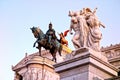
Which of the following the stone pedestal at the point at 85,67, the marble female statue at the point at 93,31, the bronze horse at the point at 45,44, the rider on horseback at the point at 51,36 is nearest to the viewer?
the stone pedestal at the point at 85,67

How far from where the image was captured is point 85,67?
10742 millimetres

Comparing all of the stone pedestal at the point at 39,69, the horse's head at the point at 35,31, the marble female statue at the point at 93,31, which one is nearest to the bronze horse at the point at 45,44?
the horse's head at the point at 35,31

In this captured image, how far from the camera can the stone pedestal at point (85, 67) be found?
10664 millimetres

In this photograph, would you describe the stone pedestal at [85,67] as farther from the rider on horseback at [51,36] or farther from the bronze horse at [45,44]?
the bronze horse at [45,44]

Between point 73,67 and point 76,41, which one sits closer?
point 73,67

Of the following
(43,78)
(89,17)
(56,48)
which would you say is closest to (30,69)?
(43,78)

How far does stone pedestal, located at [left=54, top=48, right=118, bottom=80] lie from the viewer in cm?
1066

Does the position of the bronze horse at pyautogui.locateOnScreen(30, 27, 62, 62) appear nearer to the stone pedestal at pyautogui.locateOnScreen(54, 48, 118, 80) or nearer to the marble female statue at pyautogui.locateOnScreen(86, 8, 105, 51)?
the marble female statue at pyautogui.locateOnScreen(86, 8, 105, 51)

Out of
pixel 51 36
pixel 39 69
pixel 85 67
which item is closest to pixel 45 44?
pixel 51 36

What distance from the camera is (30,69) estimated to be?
3422cm

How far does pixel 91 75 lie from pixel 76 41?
167cm

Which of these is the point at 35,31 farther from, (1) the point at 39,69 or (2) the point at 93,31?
(2) the point at 93,31

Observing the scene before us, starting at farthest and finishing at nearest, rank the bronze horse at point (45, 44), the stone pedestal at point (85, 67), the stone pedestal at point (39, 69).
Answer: the stone pedestal at point (39, 69) → the bronze horse at point (45, 44) → the stone pedestal at point (85, 67)

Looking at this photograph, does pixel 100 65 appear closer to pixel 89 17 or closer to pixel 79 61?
pixel 79 61
